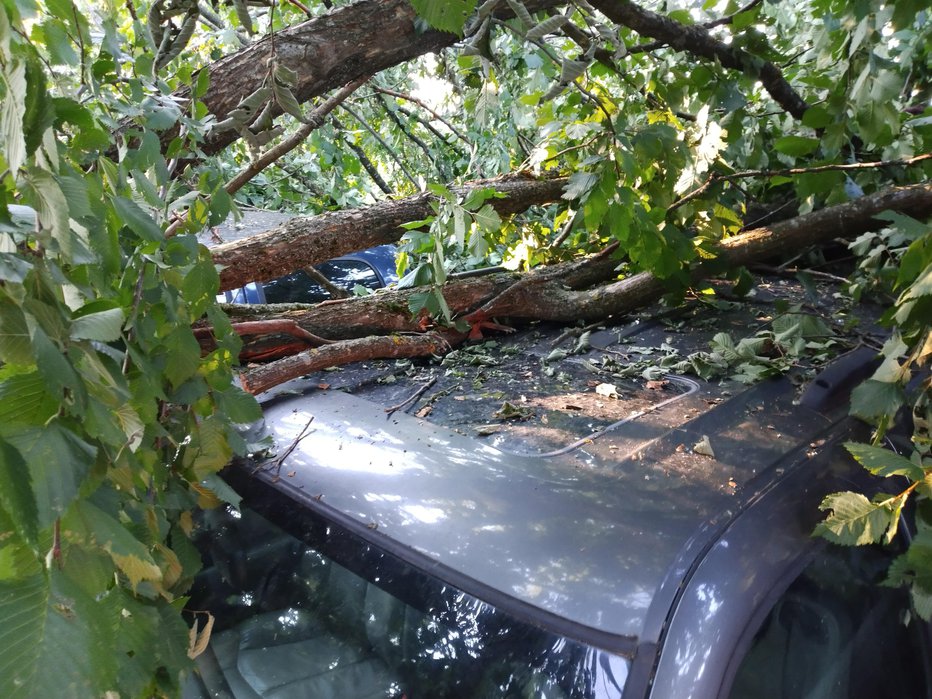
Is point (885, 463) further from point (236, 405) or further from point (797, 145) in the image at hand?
point (797, 145)

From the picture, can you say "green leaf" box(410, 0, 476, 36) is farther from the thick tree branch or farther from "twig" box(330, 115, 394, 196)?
"twig" box(330, 115, 394, 196)

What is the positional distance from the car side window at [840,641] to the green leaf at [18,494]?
3.40ft

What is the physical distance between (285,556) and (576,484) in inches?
26.1

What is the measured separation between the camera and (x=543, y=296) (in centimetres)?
309

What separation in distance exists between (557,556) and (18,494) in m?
0.91

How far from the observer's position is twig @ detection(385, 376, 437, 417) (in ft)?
6.48

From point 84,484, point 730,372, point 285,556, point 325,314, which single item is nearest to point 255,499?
point 285,556

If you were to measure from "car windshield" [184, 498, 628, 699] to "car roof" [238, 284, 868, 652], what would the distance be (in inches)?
1.6

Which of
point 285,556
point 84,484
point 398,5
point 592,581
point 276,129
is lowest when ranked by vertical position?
point 285,556

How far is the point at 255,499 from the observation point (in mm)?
1742

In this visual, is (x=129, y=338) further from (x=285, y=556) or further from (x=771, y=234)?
(x=771, y=234)

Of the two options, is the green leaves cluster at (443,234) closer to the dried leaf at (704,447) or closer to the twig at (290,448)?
the twig at (290,448)

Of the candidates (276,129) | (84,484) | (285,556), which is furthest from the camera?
(276,129)

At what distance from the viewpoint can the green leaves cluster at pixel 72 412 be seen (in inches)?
26.1
